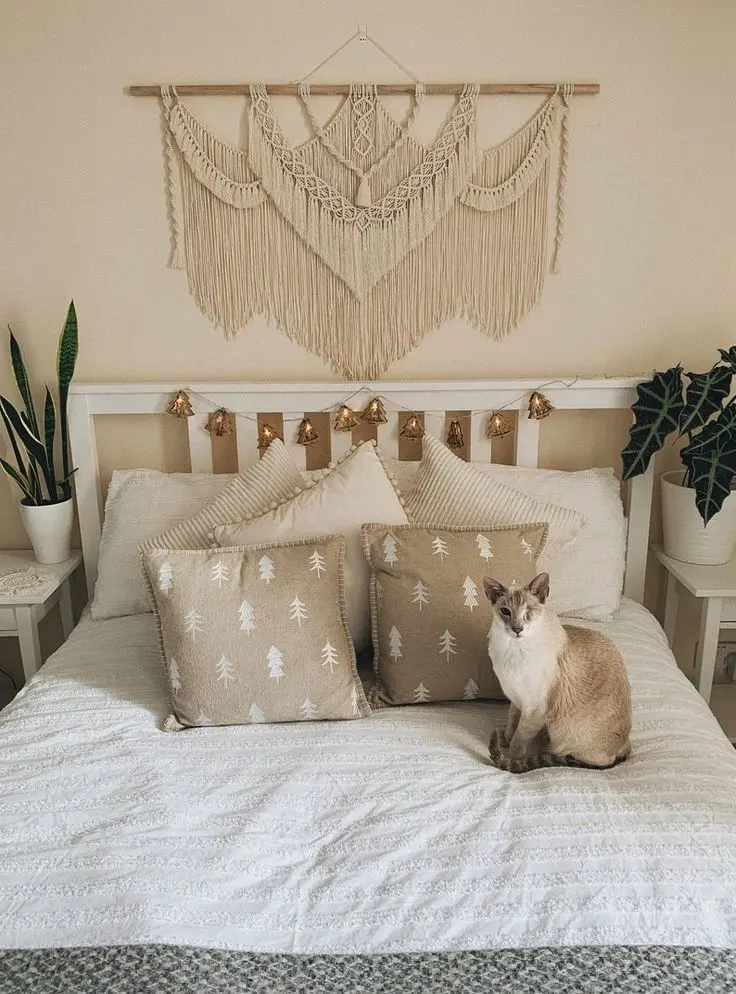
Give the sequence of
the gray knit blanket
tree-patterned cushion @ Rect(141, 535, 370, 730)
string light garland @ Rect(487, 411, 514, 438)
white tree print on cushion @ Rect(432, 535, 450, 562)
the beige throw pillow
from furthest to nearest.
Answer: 1. string light garland @ Rect(487, 411, 514, 438)
2. the beige throw pillow
3. white tree print on cushion @ Rect(432, 535, 450, 562)
4. tree-patterned cushion @ Rect(141, 535, 370, 730)
5. the gray knit blanket

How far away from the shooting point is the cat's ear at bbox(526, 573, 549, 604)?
1.60 metres

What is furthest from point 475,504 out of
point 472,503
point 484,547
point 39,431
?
point 39,431

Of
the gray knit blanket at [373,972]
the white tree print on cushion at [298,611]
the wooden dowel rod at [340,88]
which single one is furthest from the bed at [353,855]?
the wooden dowel rod at [340,88]

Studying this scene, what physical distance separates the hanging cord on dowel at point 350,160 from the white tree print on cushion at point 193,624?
1.27 meters

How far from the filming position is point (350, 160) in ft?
7.68

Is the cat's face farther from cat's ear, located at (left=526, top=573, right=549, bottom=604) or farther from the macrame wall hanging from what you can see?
the macrame wall hanging

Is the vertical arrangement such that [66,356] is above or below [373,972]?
above

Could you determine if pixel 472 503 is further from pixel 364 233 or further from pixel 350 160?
pixel 350 160

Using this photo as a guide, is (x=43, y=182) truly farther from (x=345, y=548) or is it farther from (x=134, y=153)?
(x=345, y=548)

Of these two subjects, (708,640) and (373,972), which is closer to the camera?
(373,972)

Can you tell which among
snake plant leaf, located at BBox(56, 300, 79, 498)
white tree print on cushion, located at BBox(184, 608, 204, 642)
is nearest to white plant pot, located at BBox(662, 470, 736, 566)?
white tree print on cushion, located at BBox(184, 608, 204, 642)

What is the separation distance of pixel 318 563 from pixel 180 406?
781mm

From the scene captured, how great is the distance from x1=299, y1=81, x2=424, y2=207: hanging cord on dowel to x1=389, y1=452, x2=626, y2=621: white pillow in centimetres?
76

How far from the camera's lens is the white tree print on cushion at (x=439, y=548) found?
187 cm
